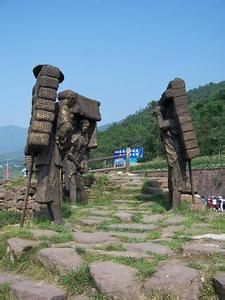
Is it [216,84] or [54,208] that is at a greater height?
[216,84]

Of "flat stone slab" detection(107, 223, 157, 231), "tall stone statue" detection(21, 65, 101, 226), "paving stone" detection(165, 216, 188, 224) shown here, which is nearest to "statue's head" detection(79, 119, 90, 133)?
"tall stone statue" detection(21, 65, 101, 226)

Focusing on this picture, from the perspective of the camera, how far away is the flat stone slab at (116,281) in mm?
3667

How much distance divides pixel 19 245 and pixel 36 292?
4.02 feet

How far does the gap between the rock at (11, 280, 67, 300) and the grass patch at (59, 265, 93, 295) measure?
0.39 feet

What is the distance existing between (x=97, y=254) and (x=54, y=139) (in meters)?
2.52

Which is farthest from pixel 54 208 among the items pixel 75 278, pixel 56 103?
pixel 75 278

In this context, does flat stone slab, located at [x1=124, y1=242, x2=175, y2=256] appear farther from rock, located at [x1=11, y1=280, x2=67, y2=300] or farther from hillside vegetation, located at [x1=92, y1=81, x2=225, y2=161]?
hillside vegetation, located at [x1=92, y1=81, x2=225, y2=161]

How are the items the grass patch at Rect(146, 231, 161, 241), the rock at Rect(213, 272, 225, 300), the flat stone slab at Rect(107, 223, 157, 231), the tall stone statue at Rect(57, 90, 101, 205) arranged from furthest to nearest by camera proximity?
the tall stone statue at Rect(57, 90, 101, 205), the flat stone slab at Rect(107, 223, 157, 231), the grass patch at Rect(146, 231, 161, 241), the rock at Rect(213, 272, 225, 300)

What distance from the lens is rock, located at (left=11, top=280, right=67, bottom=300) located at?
12.0 feet

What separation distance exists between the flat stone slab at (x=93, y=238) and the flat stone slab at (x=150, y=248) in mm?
422

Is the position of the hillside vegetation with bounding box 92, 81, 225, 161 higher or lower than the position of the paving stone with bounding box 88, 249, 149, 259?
higher

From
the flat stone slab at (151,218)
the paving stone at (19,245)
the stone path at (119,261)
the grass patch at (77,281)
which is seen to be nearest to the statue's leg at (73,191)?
the flat stone slab at (151,218)

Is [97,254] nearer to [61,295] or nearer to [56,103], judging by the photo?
[61,295]

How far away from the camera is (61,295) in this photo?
3.74 metres
